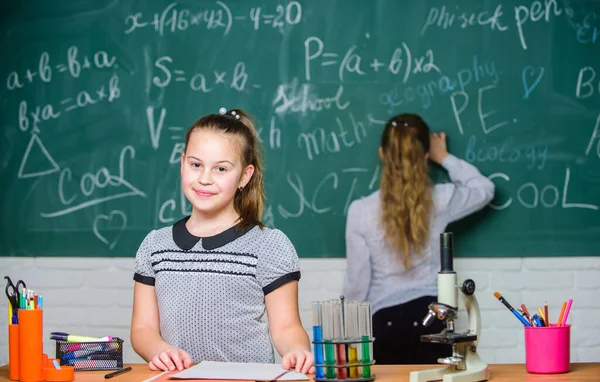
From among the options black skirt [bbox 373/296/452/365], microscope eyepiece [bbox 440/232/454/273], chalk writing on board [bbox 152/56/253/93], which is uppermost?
chalk writing on board [bbox 152/56/253/93]

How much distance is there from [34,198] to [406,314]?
1667mm

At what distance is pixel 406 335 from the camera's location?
328 centimetres

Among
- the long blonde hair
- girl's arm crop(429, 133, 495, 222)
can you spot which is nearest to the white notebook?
the long blonde hair

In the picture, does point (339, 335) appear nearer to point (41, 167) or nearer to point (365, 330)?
point (365, 330)

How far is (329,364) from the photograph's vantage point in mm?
1596

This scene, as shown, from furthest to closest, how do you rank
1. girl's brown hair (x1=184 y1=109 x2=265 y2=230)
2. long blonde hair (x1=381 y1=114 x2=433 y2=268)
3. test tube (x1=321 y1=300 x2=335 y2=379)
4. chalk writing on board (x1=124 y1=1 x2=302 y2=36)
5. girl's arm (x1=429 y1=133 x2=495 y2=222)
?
chalk writing on board (x1=124 y1=1 x2=302 y2=36) < girl's arm (x1=429 y1=133 x2=495 y2=222) < long blonde hair (x1=381 y1=114 x2=433 y2=268) < girl's brown hair (x1=184 y1=109 x2=265 y2=230) < test tube (x1=321 y1=300 x2=335 y2=379)

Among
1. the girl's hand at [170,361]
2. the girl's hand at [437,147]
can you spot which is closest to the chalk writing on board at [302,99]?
the girl's hand at [437,147]

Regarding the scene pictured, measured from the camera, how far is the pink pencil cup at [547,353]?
1745mm

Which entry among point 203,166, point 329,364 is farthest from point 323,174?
point 329,364

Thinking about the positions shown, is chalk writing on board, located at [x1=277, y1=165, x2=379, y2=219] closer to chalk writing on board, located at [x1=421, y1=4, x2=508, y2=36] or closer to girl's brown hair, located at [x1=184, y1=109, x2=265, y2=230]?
chalk writing on board, located at [x1=421, y1=4, x2=508, y2=36]

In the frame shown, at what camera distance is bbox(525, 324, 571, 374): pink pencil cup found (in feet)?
5.73

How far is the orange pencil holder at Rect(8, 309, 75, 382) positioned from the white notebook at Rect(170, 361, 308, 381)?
228 mm

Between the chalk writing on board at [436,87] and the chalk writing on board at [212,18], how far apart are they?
512 millimetres

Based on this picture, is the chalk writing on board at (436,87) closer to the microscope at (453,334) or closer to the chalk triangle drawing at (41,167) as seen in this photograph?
the chalk triangle drawing at (41,167)
